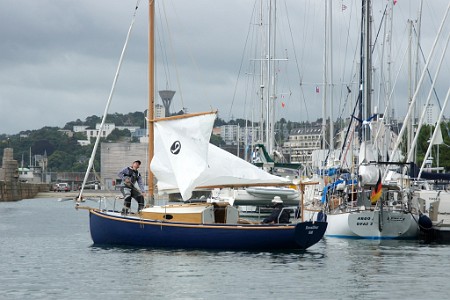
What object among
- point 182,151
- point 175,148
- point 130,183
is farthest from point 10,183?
point 182,151

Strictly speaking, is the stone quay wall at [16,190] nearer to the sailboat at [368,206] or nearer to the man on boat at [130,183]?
the sailboat at [368,206]

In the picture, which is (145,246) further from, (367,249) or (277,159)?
(277,159)

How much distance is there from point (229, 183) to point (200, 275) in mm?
9587

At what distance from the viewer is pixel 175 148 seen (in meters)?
43.3

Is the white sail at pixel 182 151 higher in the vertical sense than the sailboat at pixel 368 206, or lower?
higher

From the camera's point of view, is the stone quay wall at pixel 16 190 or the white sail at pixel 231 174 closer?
the white sail at pixel 231 174

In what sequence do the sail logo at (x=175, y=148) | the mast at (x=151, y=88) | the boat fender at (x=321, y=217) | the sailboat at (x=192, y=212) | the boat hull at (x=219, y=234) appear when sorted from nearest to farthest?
the boat hull at (x=219, y=234)
the sailboat at (x=192, y=212)
the sail logo at (x=175, y=148)
the mast at (x=151, y=88)
the boat fender at (x=321, y=217)

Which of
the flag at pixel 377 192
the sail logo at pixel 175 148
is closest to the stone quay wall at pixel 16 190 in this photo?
the flag at pixel 377 192

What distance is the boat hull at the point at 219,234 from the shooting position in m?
41.0

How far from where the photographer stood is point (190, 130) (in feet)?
141

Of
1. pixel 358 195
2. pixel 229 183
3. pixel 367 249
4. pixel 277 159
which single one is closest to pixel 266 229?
pixel 229 183

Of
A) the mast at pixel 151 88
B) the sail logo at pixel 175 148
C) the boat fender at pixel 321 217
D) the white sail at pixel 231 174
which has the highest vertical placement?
the mast at pixel 151 88

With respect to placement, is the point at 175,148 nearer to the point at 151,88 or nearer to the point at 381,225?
the point at 151,88

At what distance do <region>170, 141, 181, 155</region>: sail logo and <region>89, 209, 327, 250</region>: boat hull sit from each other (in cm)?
289
